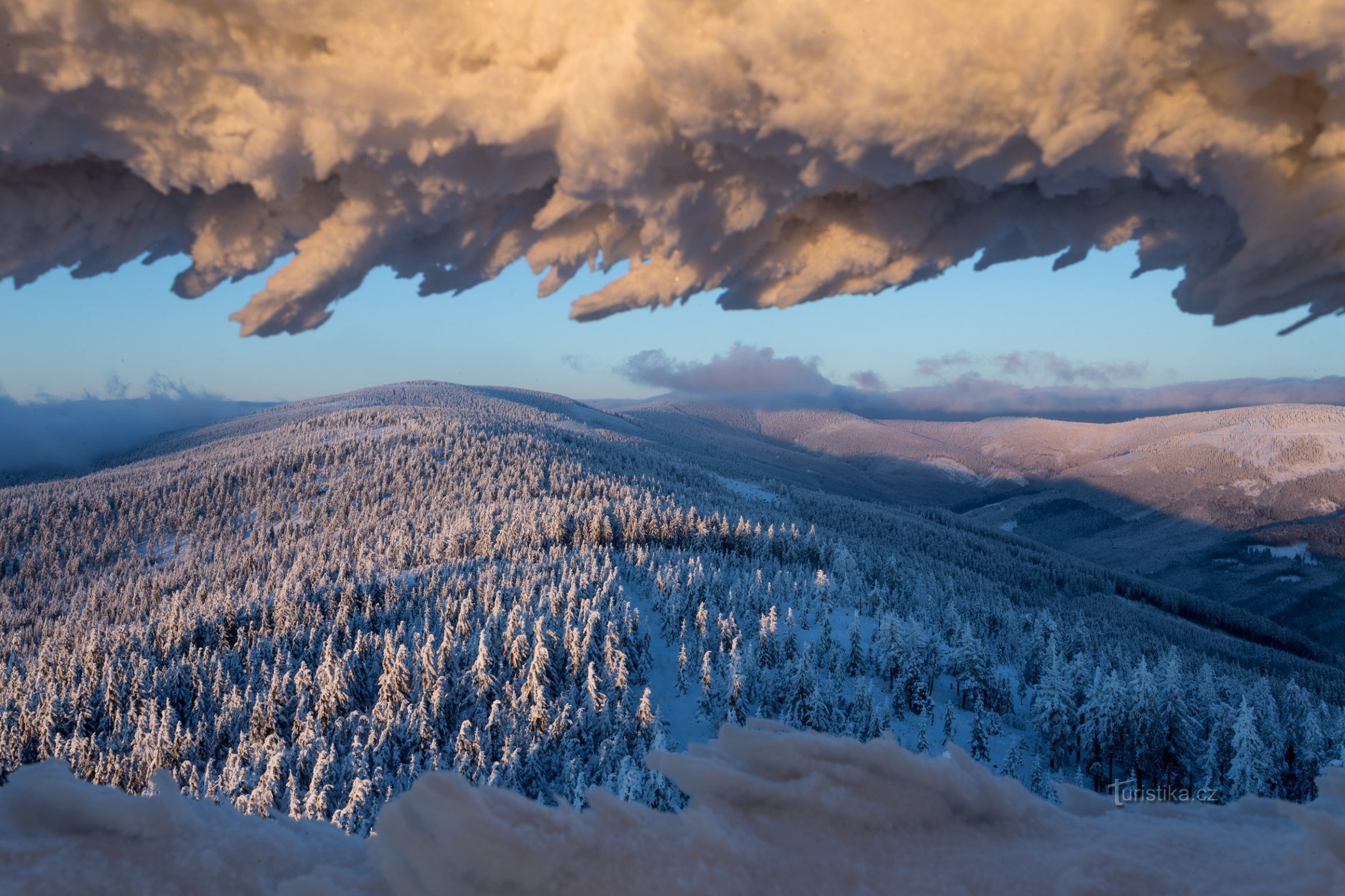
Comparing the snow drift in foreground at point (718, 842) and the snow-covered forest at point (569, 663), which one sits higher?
the snow drift in foreground at point (718, 842)

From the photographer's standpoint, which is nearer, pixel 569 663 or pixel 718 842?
pixel 718 842

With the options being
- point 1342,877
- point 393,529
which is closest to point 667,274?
point 1342,877

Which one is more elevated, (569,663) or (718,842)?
(718,842)

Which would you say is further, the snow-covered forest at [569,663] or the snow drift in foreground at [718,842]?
the snow-covered forest at [569,663]

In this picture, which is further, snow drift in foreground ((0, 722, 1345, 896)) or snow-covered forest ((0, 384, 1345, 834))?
snow-covered forest ((0, 384, 1345, 834))

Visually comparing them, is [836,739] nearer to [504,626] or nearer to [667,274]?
[667,274]
